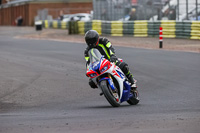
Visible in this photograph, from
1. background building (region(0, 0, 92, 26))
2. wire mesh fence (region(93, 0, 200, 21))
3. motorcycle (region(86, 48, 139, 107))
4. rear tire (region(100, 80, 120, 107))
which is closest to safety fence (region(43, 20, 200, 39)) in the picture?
wire mesh fence (region(93, 0, 200, 21))

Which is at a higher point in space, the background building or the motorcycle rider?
the background building

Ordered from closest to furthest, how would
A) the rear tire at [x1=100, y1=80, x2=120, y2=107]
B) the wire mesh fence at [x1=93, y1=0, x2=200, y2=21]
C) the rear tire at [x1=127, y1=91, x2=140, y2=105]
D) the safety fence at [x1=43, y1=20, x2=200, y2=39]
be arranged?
the rear tire at [x1=100, y1=80, x2=120, y2=107] < the rear tire at [x1=127, y1=91, x2=140, y2=105] < the safety fence at [x1=43, y1=20, x2=200, y2=39] < the wire mesh fence at [x1=93, y1=0, x2=200, y2=21]

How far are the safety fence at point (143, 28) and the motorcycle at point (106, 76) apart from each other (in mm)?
19583

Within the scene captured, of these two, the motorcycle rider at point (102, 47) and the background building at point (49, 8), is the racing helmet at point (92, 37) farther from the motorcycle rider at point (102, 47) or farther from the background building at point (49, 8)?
the background building at point (49, 8)

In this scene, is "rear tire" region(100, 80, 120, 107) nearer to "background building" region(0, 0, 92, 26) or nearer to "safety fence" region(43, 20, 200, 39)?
"safety fence" region(43, 20, 200, 39)

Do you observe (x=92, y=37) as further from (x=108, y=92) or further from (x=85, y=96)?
(x=85, y=96)

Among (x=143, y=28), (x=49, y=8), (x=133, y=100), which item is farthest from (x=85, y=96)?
(x=49, y=8)

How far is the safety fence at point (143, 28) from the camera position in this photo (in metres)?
29.3

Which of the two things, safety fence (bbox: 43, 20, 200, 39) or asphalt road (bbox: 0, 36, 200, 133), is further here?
safety fence (bbox: 43, 20, 200, 39)

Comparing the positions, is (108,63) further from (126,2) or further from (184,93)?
(126,2)

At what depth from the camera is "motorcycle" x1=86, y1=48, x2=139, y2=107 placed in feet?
30.0

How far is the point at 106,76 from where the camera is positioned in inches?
364

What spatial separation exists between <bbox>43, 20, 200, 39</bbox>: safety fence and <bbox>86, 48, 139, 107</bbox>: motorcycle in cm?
1958

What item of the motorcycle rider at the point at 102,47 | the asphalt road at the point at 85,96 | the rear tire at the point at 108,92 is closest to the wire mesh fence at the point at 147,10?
the asphalt road at the point at 85,96
